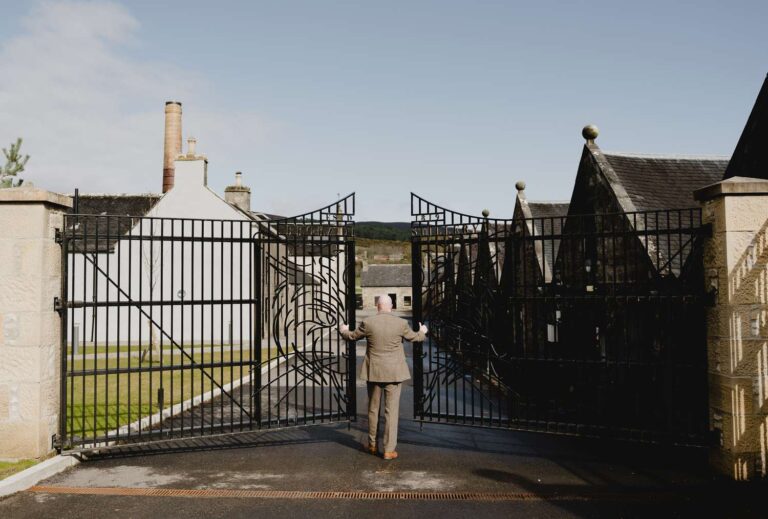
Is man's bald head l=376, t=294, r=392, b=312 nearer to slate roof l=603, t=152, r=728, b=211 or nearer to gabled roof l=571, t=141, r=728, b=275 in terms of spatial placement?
gabled roof l=571, t=141, r=728, b=275

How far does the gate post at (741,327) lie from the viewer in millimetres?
6152

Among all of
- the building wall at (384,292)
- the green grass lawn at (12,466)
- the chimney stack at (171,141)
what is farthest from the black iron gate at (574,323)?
the building wall at (384,292)

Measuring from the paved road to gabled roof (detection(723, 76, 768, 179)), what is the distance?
15.2ft

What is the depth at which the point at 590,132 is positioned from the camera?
12023 mm

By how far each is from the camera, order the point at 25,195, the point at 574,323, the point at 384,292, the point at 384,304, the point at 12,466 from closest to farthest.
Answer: the point at 12,466, the point at 25,195, the point at 384,304, the point at 574,323, the point at 384,292

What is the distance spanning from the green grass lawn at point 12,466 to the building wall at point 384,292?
200 feet

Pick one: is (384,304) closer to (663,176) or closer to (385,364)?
(385,364)

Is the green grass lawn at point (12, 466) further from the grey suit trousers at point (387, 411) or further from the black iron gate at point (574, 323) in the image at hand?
the black iron gate at point (574, 323)

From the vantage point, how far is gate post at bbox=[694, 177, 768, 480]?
6152 millimetres

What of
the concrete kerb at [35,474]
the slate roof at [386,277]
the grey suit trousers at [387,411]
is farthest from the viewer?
the slate roof at [386,277]

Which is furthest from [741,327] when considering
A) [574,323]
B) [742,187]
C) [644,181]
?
[644,181]

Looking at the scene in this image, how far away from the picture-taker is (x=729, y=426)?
6.21 m

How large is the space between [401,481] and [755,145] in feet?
25.3

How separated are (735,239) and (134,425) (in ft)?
28.3
